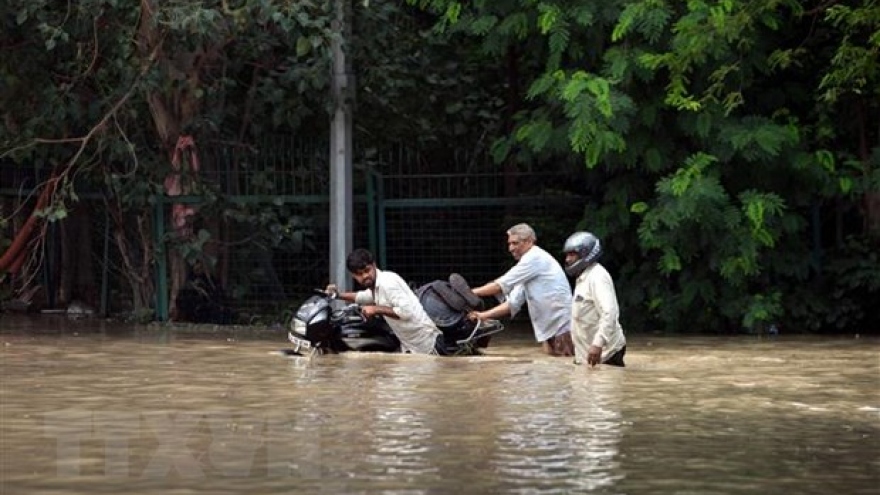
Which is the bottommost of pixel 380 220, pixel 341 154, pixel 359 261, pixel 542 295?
pixel 542 295

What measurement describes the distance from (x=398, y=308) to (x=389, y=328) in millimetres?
657

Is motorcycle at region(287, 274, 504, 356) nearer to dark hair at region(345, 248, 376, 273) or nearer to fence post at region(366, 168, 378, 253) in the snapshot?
dark hair at region(345, 248, 376, 273)

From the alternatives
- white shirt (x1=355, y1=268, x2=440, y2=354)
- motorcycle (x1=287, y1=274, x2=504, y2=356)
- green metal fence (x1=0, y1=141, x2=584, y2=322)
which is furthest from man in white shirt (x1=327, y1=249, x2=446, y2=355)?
green metal fence (x1=0, y1=141, x2=584, y2=322)

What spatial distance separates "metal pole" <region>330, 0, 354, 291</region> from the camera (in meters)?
23.7

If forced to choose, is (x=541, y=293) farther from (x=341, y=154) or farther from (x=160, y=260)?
(x=160, y=260)

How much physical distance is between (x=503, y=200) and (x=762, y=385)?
9484mm

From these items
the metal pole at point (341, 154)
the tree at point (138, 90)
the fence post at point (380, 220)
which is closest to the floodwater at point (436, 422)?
the metal pole at point (341, 154)

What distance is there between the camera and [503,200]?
84.3 feet

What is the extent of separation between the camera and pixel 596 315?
18516 mm

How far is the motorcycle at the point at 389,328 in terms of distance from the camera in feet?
65.6

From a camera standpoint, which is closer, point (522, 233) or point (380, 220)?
point (522, 233)

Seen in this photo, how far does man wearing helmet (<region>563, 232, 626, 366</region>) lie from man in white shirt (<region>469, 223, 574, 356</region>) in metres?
1.34

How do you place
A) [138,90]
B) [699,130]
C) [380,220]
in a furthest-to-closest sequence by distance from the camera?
[380,220] < [138,90] < [699,130]

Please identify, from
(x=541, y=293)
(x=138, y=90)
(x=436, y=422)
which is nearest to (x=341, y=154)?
(x=138, y=90)
